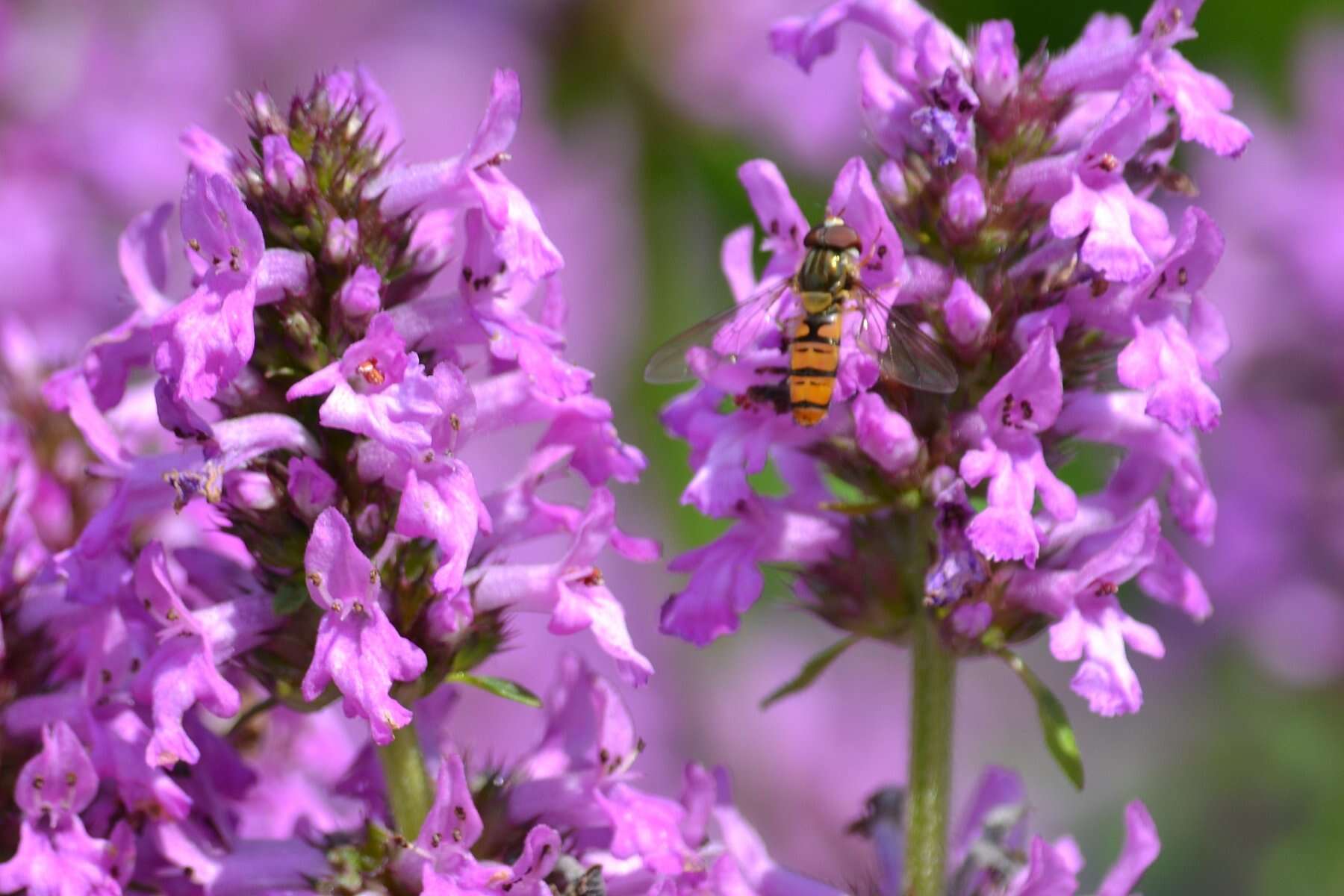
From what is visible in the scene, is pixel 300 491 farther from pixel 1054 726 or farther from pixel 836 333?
pixel 1054 726

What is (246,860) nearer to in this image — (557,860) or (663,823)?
(557,860)

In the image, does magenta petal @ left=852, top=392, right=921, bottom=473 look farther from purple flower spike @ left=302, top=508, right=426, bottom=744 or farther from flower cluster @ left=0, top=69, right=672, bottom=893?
purple flower spike @ left=302, top=508, right=426, bottom=744

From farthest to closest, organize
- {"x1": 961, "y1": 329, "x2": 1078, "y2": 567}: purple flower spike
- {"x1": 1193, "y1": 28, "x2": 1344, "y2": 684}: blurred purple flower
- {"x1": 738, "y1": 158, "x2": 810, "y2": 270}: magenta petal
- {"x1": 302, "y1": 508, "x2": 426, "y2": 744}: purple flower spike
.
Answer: {"x1": 1193, "y1": 28, "x2": 1344, "y2": 684}: blurred purple flower → {"x1": 738, "y1": 158, "x2": 810, "y2": 270}: magenta petal → {"x1": 961, "y1": 329, "x2": 1078, "y2": 567}: purple flower spike → {"x1": 302, "y1": 508, "x2": 426, "y2": 744}: purple flower spike

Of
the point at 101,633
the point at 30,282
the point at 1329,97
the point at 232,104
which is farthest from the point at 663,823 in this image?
the point at 1329,97

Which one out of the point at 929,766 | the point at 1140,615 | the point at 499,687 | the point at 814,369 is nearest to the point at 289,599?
the point at 499,687

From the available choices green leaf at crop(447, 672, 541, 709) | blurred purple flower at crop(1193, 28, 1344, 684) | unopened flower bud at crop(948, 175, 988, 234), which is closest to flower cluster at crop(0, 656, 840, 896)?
green leaf at crop(447, 672, 541, 709)
